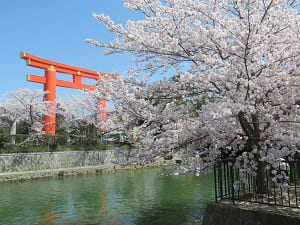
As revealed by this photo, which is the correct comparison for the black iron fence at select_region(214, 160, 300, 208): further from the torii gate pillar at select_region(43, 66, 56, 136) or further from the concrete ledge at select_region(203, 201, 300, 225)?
the torii gate pillar at select_region(43, 66, 56, 136)

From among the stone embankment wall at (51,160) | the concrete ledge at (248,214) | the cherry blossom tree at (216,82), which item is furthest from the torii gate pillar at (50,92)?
the concrete ledge at (248,214)

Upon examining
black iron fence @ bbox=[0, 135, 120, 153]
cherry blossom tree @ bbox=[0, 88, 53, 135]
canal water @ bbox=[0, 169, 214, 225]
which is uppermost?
cherry blossom tree @ bbox=[0, 88, 53, 135]

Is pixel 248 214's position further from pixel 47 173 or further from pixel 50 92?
pixel 50 92

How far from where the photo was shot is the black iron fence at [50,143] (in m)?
22.2

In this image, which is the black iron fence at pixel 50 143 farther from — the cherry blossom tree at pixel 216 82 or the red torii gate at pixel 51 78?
the cherry blossom tree at pixel 216 82

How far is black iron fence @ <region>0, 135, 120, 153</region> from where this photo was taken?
22.2 metres

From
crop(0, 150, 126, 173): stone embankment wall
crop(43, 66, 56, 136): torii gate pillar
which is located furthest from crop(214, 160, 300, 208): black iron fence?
crop(43, 66, 56, 136): torii gate pillar

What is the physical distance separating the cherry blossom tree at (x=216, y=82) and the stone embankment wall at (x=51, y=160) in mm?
13253

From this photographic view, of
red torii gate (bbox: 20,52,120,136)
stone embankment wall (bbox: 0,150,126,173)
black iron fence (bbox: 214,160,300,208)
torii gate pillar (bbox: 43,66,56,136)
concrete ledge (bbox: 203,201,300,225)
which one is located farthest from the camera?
torii gate pillar (bbox: 43,66,56,136)

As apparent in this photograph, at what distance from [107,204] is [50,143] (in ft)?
50.4

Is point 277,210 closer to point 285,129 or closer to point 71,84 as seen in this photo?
point 285,129

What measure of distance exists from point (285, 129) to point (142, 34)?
3698 mm

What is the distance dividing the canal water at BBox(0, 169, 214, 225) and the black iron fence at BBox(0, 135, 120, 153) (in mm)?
7088

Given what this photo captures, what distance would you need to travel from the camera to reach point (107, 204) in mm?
10336
